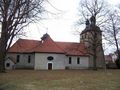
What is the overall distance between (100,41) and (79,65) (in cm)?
1151

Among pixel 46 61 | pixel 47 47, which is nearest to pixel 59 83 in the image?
pixel 46 61

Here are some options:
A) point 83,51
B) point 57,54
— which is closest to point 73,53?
point 83,51

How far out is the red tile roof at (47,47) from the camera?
51.5 m

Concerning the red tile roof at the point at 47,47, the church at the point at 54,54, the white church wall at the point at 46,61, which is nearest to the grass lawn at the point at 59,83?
the church at the point at 54,54

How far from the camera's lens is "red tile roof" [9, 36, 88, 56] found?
51.5 m

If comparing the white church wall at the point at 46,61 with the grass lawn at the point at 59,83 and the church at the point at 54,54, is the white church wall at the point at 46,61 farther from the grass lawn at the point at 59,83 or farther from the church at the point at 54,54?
the grass lawn at the point at 59,83

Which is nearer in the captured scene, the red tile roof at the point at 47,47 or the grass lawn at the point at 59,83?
the grass lawn at the point at 59,83

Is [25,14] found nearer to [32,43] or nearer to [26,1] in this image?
[26,1]

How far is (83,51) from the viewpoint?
195ft

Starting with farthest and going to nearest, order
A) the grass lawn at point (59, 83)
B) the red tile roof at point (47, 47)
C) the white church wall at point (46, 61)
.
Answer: the red tile roof at point (47, 47) < the white church wall at point (46, 61) < the grass lawn at point (59, 83)

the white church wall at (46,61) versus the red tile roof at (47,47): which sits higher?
the red tile roof at (47,47)

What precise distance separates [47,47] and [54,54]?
2419 mm

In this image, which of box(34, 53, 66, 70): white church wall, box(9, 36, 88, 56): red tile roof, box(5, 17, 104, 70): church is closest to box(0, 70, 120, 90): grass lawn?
box(5, 17, 104, 70): church

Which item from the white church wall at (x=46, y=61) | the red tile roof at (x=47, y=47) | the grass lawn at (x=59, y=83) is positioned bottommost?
the grass lawn at (x=59, y=83)
